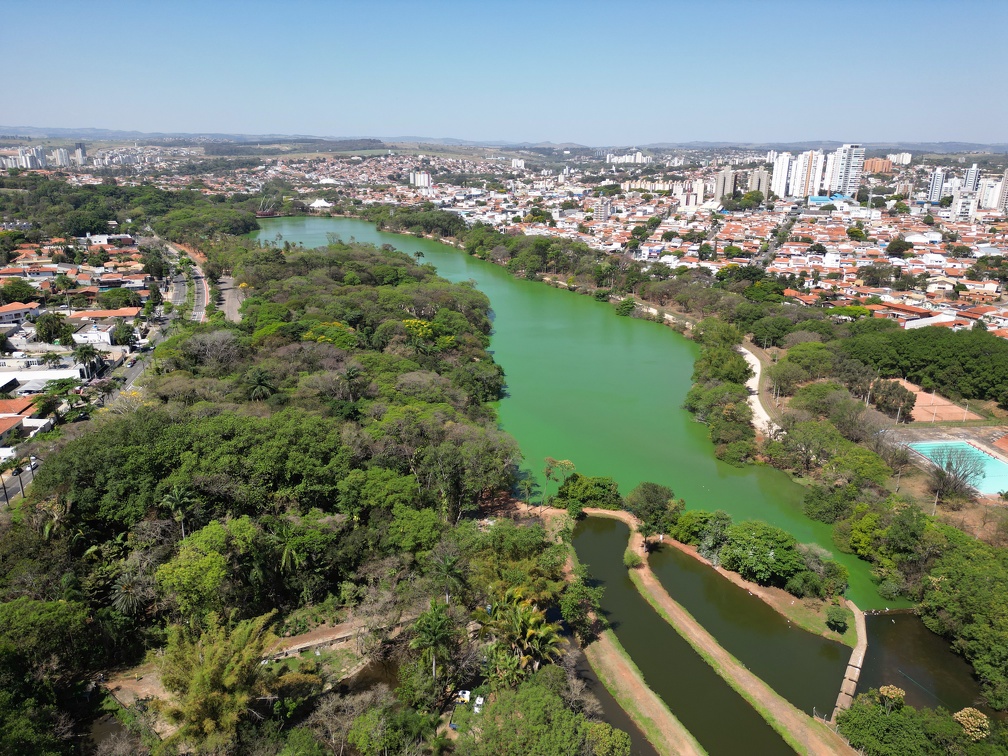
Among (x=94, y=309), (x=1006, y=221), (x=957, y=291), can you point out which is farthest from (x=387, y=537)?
(x=1006, y=221)

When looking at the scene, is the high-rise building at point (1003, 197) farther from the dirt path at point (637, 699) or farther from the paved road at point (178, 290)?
the paved road at point (178, 290)

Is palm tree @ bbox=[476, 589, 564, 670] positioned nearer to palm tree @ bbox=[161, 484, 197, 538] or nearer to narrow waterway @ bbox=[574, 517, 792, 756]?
narrow waterway @ bbox=[574, 517, 792, 756]

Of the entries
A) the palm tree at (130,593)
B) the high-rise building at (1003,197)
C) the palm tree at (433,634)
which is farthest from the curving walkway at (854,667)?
the high-rise building at (1003,197)

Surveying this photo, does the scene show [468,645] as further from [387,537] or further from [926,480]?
[926,480]

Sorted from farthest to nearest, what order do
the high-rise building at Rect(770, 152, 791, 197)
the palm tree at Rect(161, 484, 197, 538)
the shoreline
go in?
the high-rise building at Rect(770, 152, 791, 197)
the palm tree at Rect(161, 484, 197, 538)
the shoreline

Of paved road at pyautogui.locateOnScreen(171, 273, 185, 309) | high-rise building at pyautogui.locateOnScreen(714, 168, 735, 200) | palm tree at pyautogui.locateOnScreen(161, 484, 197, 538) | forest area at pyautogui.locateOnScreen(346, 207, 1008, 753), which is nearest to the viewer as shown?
forest area at pyautogui.locateOnScreen(346, 207, 1008, 753)

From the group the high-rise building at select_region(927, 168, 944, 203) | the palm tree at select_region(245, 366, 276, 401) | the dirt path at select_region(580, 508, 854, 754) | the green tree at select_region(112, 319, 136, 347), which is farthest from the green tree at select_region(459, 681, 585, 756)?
the high-rise building at select_region(927, 168, 944, 203)
